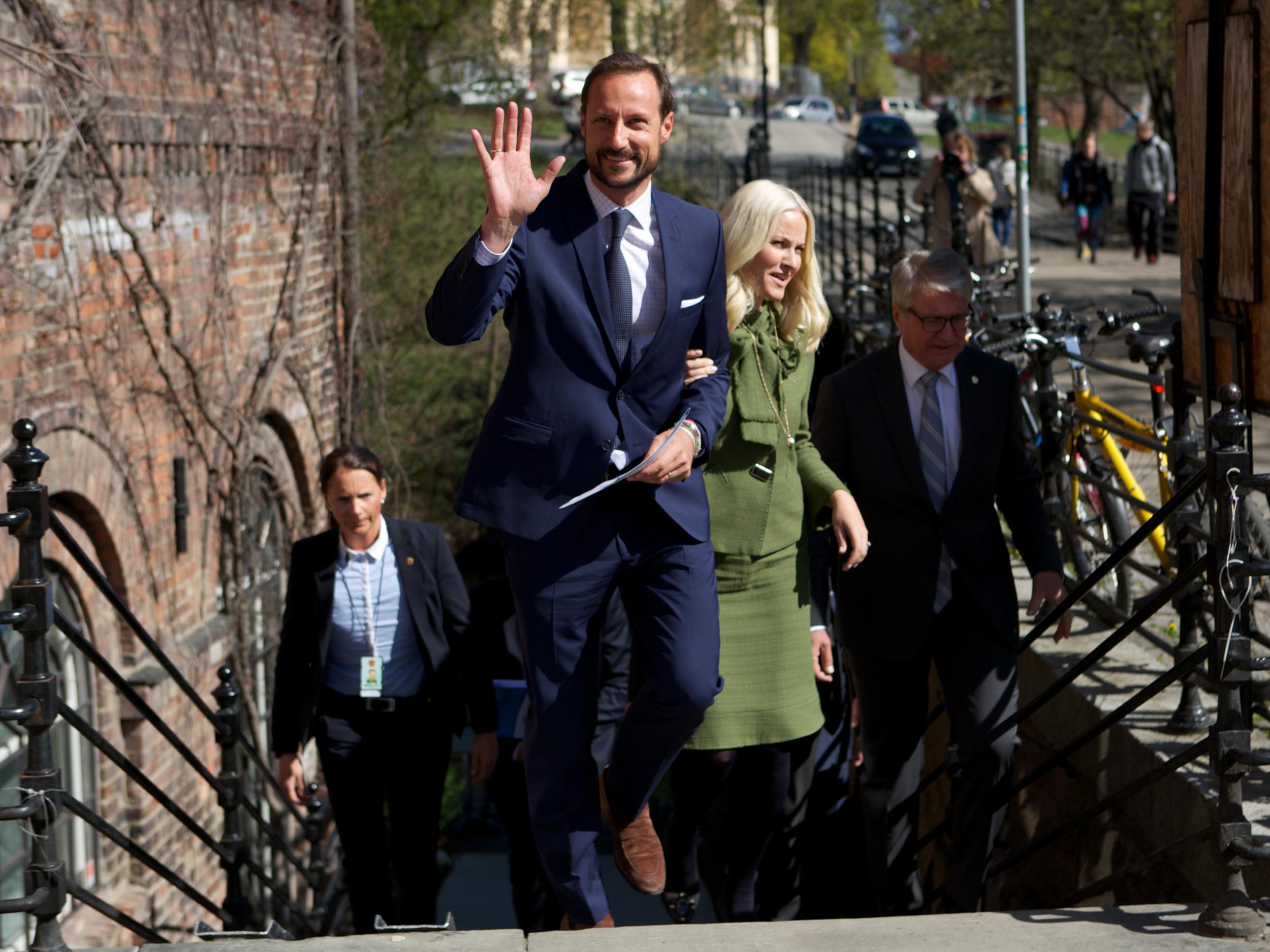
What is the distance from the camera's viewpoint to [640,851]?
12.1 ft

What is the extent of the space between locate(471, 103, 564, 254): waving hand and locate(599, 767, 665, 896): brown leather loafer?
148cm

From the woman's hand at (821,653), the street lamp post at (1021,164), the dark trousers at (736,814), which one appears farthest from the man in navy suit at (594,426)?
the street lamp post at (1021,164)

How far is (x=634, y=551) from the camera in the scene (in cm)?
344

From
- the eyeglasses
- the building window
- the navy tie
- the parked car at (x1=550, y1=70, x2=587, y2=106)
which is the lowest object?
the building window

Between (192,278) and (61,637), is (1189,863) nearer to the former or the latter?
(61,637)

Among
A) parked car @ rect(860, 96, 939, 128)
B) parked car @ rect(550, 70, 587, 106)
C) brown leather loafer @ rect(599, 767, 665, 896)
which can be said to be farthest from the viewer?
parked car @ rect(860, 96, 939, 128)

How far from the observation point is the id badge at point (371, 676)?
506cm

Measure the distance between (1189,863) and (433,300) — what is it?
9.14 ft

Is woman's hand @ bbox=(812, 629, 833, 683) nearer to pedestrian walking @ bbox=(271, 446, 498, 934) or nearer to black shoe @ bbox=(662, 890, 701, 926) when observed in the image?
black shoe @ bbox=(662, 890, 701, 926)

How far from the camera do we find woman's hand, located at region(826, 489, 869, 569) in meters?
3.89

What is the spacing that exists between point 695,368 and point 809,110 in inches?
2642

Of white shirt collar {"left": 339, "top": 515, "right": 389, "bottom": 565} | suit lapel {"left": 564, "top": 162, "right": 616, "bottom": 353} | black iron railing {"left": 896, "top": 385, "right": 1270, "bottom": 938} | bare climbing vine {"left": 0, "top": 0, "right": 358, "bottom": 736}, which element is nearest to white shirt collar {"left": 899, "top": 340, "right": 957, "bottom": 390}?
black iron railing {"left": 896, "top": 385, "right": 1270, "bottom": 938}

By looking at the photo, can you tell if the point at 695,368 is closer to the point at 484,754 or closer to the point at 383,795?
the point at 484,754

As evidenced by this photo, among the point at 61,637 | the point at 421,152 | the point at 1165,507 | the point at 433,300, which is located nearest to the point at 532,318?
the point at 433,300
